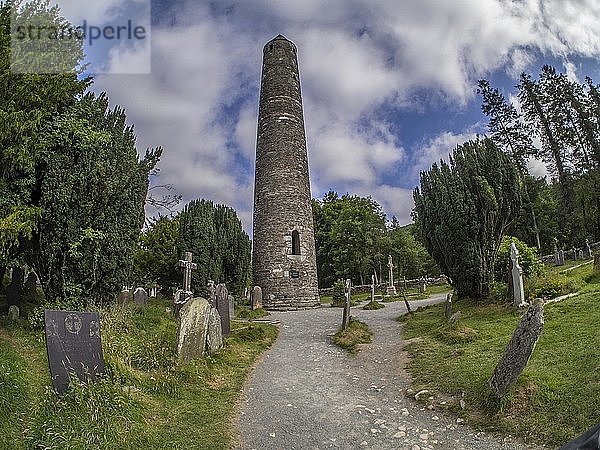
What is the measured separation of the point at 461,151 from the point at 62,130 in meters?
12.1

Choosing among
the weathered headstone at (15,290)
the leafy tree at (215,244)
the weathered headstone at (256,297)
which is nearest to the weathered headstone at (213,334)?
the weathered headstone at (15,290)

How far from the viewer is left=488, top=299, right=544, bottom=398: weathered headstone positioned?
19.5 feet

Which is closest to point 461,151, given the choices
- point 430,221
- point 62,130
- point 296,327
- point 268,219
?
point 430,221

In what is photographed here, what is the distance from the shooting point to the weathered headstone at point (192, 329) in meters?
8.34

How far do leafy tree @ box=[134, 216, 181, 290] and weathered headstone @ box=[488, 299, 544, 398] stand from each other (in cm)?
1803

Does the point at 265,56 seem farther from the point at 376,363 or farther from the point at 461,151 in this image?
the point at 376,363

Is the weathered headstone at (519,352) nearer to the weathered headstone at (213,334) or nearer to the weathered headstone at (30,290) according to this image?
the weathered headstone at (213,334)

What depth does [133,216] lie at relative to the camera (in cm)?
1123

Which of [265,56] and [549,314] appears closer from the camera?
[549,314]

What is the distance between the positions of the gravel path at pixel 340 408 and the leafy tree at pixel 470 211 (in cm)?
428

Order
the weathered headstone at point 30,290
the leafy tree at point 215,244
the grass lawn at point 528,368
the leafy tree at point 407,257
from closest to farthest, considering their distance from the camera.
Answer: the grass lawn at point 528,368
the weathered headstone at point 30,290
the leafy tree at point 215,244
the leafy tree at point 407,257

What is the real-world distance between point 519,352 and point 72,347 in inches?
237

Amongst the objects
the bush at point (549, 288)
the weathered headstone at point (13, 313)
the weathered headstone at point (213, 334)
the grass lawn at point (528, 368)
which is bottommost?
the grass lawn at point (528, 368)

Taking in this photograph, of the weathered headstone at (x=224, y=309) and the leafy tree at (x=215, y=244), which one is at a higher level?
the leafy tree at (x=215, y=244)
